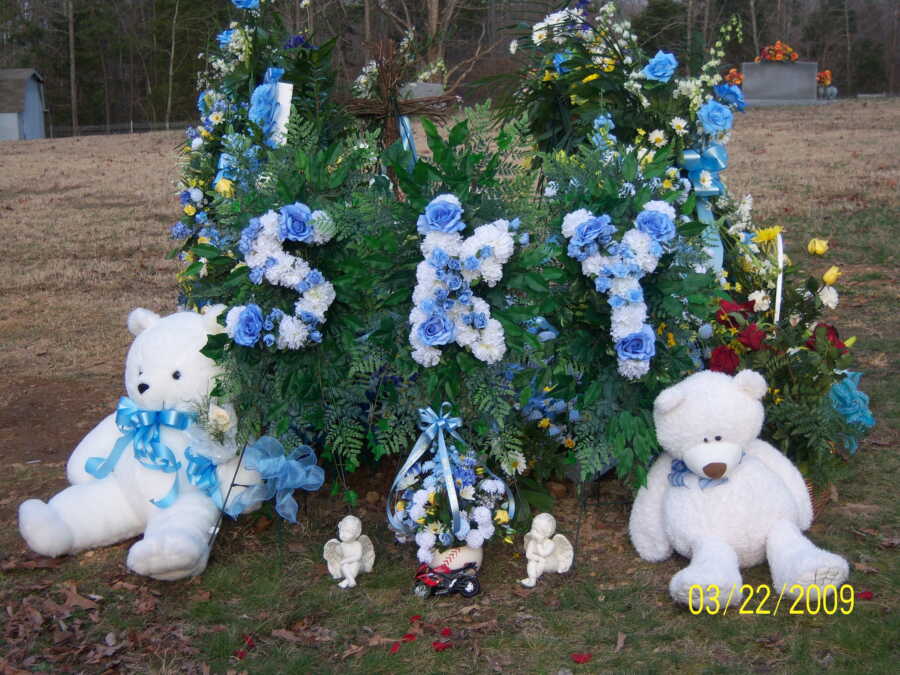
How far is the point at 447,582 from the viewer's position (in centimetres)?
361

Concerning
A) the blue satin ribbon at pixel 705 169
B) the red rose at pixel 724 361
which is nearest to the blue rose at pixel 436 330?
the red rose at pixel 724 361

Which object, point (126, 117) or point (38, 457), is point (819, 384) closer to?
point (38, 457)

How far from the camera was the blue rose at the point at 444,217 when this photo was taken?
3.26 m

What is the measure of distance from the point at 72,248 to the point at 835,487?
8.67 meters

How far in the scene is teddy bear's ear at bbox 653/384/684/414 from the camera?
3.58 m

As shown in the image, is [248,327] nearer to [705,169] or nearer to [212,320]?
[212,320]

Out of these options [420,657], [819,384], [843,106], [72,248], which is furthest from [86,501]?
[843,106]

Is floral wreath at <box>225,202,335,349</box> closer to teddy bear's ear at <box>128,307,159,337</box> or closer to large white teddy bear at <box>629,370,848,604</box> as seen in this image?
teddy bear's ear at <box>128,307,159,337</box>

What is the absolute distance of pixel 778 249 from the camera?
4496 mm

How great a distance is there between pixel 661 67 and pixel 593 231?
152 centimetres

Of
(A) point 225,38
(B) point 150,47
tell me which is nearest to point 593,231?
(A) point 225,38

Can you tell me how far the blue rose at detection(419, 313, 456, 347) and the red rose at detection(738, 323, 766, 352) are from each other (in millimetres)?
1510

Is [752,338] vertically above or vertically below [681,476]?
above

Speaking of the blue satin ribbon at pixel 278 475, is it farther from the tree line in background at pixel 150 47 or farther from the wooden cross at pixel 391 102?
the tree line in background at pixel 150 47
